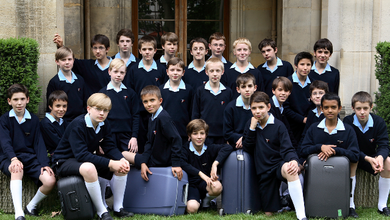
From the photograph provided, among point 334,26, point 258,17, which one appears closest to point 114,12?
A: point 258,17

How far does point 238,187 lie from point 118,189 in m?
1.26

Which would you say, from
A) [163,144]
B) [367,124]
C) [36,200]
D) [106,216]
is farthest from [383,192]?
[36,200]

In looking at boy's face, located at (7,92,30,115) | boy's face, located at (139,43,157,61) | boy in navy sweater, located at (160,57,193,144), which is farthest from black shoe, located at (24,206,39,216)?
boy's face, located at (139,43,157,61)

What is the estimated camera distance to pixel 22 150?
5.02m

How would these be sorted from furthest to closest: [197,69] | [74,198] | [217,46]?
1. [217,46]
2. [197,69]
3. [74,198]

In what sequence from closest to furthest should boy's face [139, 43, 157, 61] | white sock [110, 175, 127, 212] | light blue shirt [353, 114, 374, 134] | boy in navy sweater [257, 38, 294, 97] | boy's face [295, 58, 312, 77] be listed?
white sock [110, 175, 127, 212] → light blue shirt [353, 114, 374, 134] → boy's face [295, 58, 312, 77] → boy's face [139, 43, 157, 61] → boy in navy sweater [257, 38, 294, 97]

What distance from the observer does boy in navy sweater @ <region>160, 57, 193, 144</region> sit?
5465 mm

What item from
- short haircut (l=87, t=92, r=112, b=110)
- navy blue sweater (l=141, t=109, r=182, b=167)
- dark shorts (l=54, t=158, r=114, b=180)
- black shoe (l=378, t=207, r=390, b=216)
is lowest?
black shoe (l=378, t=207, r=390, b=216)

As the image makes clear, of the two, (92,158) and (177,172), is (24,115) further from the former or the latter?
(177,172)

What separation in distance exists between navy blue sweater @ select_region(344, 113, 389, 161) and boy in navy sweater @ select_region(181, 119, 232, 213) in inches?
57.8

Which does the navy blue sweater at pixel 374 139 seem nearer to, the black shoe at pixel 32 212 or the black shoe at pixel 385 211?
the black shoe at pixel 385 211

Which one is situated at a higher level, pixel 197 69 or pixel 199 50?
pixel 199 50

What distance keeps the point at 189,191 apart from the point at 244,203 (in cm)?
62

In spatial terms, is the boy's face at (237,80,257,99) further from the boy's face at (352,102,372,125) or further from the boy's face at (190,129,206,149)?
the boy's face at (352,102,372,125)
